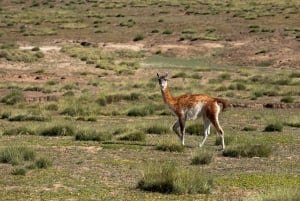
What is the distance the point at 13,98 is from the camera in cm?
3173

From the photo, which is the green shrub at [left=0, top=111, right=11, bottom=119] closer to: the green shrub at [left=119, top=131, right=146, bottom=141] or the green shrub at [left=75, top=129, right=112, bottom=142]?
the green shrub at [left=75, top=129, right=112, bottom=142]

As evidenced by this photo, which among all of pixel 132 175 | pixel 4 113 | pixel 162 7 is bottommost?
pixel 162 7

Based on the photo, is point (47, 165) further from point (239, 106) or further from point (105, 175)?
point (239, 106)

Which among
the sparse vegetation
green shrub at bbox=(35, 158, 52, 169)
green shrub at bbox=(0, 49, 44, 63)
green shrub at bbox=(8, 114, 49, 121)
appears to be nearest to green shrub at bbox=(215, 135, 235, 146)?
the sparse vegetation

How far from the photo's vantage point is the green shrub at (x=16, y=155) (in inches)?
614

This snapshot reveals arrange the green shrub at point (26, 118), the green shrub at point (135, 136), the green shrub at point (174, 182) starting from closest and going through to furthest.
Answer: the green shrub at point (174, 182) → the green shrub at point (135, 136) → the green shrub at point (26, 118)

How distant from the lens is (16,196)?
12445 mm

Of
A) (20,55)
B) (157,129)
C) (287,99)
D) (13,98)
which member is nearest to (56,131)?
(157,129)

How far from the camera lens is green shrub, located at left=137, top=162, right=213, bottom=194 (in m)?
12.9

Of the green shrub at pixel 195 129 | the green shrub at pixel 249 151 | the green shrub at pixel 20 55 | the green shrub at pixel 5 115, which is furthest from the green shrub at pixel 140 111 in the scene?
the green shrub at pixel 20 55

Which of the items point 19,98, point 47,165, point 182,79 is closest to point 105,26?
point 182,79

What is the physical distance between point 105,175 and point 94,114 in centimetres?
1352

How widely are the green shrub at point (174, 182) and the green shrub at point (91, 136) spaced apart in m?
6.83

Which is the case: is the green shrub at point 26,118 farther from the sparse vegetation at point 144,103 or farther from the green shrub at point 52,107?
the green shrub at point 52,107
